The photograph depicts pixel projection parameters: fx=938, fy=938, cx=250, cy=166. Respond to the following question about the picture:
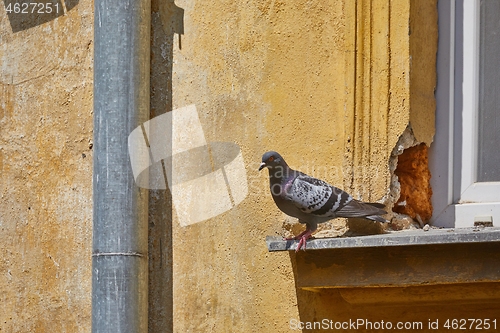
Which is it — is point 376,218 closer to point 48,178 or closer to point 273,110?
point 273,110

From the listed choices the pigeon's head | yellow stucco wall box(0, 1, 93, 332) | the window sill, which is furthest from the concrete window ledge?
yellow stucco wall box(0, 1, 93, 332)

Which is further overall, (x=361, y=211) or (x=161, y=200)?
(x=161, y=200)

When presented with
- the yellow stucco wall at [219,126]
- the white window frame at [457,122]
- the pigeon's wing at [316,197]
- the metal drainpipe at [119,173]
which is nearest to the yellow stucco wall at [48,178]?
the yellow stucco wall at [219,126]

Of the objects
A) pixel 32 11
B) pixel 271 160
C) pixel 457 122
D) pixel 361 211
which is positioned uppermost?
pixel 32 11

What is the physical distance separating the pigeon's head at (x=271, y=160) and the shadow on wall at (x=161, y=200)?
694 millimetres

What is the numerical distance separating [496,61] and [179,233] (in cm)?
180

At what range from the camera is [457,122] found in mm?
4570

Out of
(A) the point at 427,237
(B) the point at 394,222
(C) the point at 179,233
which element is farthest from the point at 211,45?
(A) the point at 427,237

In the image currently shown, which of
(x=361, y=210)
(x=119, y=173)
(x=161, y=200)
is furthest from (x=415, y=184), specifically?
(x=119, y=173)

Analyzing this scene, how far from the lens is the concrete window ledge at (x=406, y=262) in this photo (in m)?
3.84

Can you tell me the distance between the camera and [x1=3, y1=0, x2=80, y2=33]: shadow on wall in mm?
5434

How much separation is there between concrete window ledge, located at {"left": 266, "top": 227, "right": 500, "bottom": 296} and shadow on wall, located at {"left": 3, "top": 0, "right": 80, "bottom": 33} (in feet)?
6.78

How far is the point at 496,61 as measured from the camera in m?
4.53

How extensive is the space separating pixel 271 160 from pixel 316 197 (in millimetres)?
317
